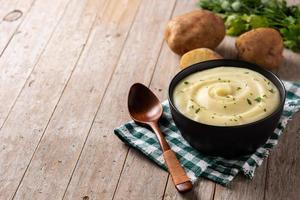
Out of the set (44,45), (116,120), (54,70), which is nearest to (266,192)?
(116,120)

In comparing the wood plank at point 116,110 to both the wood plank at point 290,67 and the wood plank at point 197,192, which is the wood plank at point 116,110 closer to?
the wood plank at point 197,192

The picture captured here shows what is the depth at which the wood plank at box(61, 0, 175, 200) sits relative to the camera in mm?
1275

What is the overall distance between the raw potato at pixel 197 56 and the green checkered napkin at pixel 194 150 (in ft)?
0.40

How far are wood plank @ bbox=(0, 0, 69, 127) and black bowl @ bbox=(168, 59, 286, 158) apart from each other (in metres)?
0.51

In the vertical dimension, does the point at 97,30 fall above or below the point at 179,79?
below

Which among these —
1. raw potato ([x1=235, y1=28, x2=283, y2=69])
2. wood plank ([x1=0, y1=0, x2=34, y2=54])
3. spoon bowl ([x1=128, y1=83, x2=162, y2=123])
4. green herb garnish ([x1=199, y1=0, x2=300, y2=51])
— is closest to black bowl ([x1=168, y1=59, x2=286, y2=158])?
spoon bowl ([x1=128, y1=83, x2=162, y2=123])

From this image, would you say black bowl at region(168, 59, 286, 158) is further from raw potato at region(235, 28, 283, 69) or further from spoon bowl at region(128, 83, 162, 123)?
raw potato at region(235, 28, 283, 69)

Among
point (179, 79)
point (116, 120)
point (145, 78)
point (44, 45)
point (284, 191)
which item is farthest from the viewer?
point (44, 45)

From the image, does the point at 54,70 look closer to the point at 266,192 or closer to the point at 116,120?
the point at 116,120

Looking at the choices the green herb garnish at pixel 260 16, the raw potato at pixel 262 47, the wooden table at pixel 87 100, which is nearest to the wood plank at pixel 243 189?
the wooden table at pixel 87 100

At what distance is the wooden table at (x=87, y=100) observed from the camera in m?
1.26

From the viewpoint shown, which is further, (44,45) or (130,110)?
(44,45)

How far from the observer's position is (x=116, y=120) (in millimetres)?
1455

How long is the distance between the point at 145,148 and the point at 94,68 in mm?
407
